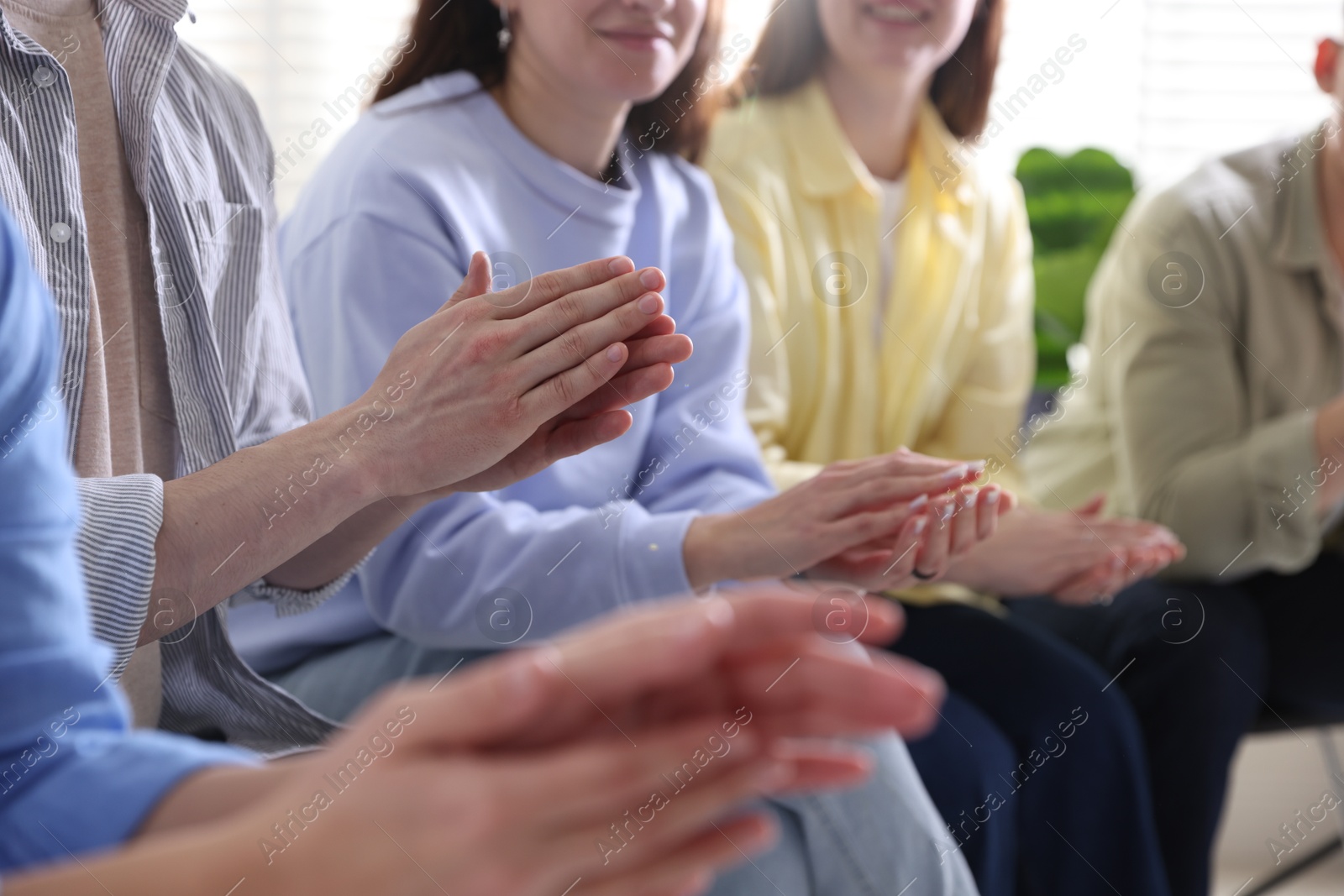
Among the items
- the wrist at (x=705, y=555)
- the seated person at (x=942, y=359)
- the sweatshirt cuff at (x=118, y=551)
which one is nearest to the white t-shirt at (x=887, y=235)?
the seated person at (x=942, y=359)

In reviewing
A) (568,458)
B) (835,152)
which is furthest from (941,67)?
(568,458)

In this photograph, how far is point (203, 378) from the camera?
81cm

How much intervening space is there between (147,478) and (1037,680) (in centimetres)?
81

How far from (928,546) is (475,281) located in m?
0.43

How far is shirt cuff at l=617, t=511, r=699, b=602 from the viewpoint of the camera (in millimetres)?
928

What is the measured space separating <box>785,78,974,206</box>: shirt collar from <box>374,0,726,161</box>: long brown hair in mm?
170

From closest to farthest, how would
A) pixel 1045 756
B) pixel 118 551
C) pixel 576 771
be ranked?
pixel 576 771 → pixel 118 551 → pixel 1045 756

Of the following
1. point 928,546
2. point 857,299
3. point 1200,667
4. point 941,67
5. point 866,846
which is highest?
point 941,67

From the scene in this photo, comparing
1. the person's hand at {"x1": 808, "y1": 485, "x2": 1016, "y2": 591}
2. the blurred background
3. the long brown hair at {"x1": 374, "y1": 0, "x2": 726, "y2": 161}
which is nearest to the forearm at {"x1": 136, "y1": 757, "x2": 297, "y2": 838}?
the person's hand at {"x1": 808, "y1": 485, "x2": 1016, "y2": 591}

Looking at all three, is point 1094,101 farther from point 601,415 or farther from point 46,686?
point 46,686

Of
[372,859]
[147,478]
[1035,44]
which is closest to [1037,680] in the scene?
[147,478]

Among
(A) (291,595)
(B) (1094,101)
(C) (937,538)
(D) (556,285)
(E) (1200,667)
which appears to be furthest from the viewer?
(B) (1094,101)

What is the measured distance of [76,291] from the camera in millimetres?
731

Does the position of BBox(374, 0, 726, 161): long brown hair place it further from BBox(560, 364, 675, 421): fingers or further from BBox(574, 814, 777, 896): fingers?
BBox(574, 814, 777, 896): fingers
